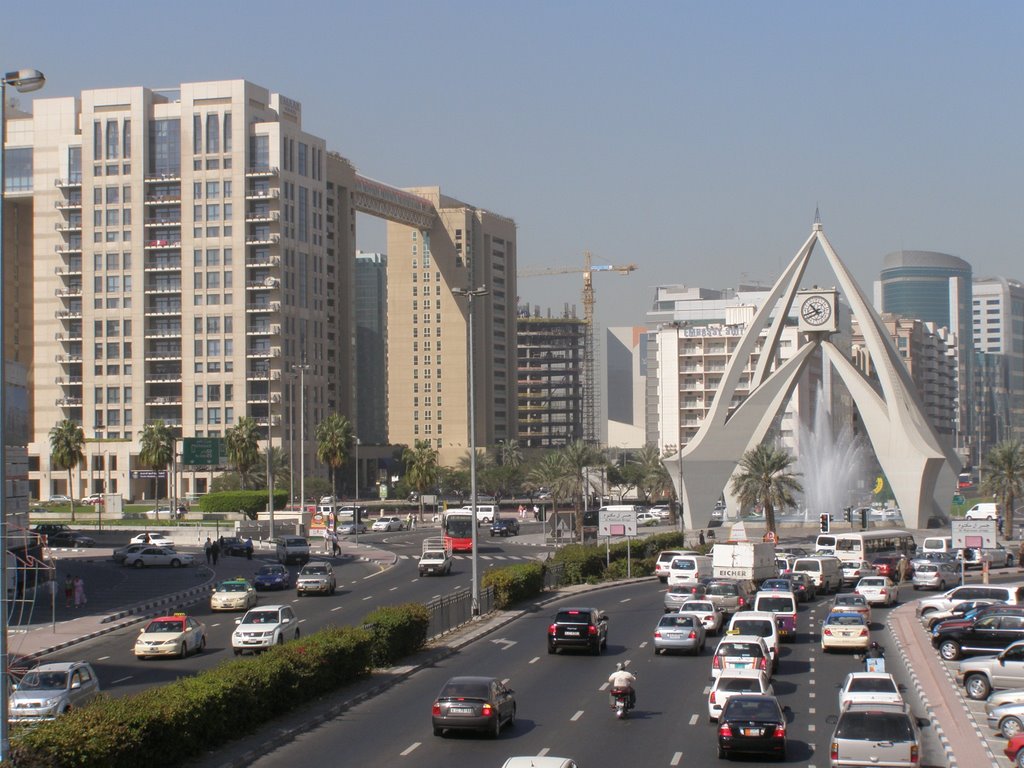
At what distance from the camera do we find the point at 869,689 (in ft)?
84.0

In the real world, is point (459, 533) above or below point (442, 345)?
below

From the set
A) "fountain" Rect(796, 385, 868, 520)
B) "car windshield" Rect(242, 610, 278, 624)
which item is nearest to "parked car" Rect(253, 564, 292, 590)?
"car windshield" Rect(242, 610, 278, 624)

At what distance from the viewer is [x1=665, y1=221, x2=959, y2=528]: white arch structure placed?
297 feet

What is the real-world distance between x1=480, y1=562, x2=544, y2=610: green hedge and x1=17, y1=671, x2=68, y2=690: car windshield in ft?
76.5

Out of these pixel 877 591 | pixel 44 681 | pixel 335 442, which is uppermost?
pixel 335 442

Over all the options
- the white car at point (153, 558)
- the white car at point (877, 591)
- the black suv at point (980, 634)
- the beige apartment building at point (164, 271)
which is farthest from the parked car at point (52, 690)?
the beige apartment building at point (164, 271)

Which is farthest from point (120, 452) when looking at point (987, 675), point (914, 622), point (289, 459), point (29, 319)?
point (987, 675)

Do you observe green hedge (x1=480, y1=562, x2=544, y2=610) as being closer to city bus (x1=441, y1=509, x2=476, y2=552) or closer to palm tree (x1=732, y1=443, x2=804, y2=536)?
city bus (x1=441, y1=509, x2=476, y2=552)

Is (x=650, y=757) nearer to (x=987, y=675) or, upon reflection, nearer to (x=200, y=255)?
(x=987, y=675)

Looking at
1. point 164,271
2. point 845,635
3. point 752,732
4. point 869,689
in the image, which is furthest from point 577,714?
point 164,271

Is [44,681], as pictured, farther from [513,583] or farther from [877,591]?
[877,591]

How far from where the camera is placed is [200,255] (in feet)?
435

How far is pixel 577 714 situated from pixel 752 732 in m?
5.60

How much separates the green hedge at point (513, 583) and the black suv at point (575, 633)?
416 inches
